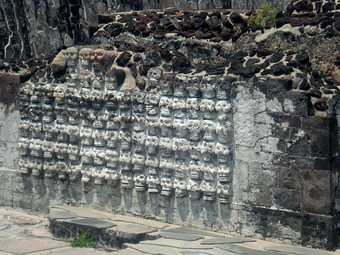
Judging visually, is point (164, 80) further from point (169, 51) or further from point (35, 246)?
point (35, 246)

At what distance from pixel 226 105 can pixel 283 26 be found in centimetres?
236

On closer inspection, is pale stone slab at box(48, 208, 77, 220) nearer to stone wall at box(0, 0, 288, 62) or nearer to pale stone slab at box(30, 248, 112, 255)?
pale stone slab at box(30, 248, 112, 255)

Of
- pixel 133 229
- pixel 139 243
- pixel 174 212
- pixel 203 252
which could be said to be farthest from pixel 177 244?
pixel 174 212

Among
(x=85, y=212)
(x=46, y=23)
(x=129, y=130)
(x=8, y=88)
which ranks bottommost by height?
(x=85, y=212)

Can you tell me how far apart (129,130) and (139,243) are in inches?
63.1

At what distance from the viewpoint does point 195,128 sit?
28.6 feet

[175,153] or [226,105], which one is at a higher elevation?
[226,105]

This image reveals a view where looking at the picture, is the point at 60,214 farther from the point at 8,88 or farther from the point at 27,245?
the point at 8,88

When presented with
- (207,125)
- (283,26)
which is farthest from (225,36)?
(207,125)

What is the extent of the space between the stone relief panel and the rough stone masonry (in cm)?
1

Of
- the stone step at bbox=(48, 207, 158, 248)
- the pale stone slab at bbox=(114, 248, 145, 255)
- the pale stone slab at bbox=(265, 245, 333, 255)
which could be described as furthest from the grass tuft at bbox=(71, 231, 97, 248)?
the pale stone slab at bbox=(265, 245, 333, 255)

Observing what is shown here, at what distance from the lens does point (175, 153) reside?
8883mm

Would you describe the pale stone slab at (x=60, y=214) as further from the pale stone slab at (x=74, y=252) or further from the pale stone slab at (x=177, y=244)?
the pale stone slab at (x=177, y=244)

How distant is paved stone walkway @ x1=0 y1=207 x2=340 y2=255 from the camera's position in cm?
784
